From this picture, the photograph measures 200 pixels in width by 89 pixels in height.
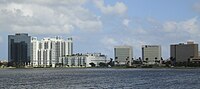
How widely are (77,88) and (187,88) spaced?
61.6ft

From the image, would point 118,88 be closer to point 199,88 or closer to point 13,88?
point 199,88

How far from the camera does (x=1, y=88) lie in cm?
7356

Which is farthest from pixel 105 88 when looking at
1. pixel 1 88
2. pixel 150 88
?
pixel 1 88

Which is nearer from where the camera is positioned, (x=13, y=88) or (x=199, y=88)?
(x=199, y=88)

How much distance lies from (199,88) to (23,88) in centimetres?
3010

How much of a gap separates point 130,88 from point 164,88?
5832 millimetres

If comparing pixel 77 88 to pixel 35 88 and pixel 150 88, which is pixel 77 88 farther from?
pixel 150 88

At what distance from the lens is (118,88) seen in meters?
71.2

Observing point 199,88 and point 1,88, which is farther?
point 1,88

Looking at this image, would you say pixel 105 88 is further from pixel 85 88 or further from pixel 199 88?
pixel 199 88

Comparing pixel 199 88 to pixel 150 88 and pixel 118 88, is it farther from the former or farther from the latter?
pixel 118 88

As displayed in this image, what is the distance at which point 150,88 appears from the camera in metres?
70.8

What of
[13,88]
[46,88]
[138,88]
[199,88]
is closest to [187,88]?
[199,88]

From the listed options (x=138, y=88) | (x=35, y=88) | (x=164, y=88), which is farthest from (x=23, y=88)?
(x=164, y=88)
